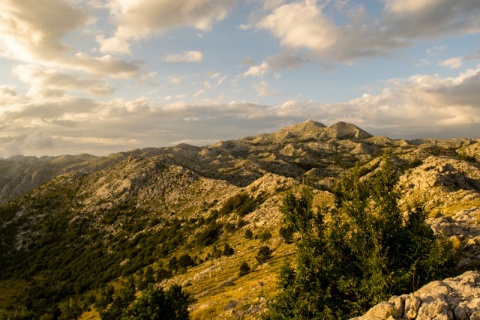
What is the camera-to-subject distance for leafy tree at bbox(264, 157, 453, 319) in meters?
24.5

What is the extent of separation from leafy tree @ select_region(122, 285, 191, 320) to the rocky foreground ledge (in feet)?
51.0

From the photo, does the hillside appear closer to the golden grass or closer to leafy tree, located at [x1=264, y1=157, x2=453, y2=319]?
the golden grass

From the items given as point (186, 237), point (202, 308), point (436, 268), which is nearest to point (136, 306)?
point (202, 308)

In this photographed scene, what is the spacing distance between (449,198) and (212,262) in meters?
44.6

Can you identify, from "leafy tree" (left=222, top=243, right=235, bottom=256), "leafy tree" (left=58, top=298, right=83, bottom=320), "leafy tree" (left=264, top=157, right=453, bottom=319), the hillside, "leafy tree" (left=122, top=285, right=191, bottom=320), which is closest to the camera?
"leafy tree" (left=264, top=157, right=453, bottom=319)

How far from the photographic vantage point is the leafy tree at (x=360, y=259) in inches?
963

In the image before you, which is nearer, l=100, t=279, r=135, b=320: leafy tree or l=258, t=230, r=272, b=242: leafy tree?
l=100, t=279, r=135, b=320: leafy tree

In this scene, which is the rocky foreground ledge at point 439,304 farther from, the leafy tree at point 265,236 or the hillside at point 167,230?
the leafy tree at point 265,236

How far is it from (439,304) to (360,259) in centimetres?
902

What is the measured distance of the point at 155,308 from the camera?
25.6 meters

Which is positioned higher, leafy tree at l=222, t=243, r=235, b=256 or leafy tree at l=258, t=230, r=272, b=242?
leafy tree at l=258, t=230, r=272, b=242

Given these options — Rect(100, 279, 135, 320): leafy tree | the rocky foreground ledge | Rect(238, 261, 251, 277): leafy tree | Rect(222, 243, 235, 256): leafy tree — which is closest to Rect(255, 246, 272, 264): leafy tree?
Rect(238, 261, 251, 277): leafy tree

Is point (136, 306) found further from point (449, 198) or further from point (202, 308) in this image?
point (449, 198)

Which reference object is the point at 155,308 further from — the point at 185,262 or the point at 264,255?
the point at 185,262
